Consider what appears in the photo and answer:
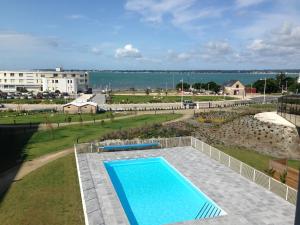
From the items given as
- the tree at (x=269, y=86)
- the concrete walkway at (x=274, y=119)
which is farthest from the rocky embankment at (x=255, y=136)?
the tree at (x=269, y=86)

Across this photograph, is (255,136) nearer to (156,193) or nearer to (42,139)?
(156,193)

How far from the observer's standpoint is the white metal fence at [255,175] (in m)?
20.7

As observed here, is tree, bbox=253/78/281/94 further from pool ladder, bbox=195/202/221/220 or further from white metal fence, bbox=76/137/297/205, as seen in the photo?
pool ladder, bbox=195/202/221/220

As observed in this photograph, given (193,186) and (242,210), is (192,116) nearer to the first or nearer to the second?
(193,186)

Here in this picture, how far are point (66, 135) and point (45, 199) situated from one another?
20.5 meters

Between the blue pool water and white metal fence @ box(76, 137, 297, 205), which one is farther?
white metal fence @ box(76, 137, 297, 205)

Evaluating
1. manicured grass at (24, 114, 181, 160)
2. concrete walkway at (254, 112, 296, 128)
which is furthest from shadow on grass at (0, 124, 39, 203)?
concrete walkway at (254, 112, 296, 128)

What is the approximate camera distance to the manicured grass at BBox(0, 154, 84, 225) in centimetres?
1930

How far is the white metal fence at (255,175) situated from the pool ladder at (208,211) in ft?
15.6

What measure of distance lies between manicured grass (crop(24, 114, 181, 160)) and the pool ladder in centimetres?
1844

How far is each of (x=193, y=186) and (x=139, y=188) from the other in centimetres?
398

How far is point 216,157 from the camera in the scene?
2978 cm

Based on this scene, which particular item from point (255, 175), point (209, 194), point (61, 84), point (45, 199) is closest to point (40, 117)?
point (45, 199)

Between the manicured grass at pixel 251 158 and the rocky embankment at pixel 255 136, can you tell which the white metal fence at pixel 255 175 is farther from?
the rocky embankment at pixel 255 136
